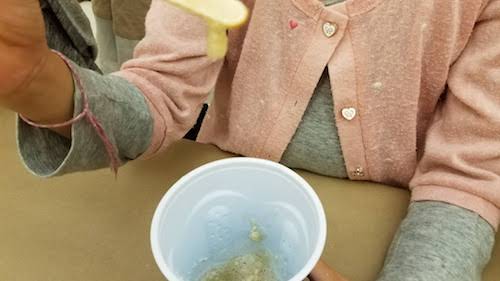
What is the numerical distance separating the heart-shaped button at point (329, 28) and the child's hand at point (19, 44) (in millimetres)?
276

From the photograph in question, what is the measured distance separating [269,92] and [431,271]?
24 centimetres

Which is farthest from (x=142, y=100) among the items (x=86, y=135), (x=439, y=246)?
(x=439, y=246)

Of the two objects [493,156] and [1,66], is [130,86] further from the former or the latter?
[493,156]

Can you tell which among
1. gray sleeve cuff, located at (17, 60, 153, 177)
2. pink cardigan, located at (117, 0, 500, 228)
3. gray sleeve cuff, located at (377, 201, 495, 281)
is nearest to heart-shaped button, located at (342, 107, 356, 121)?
pink cardigan, located at (117, 0, 500, 228)

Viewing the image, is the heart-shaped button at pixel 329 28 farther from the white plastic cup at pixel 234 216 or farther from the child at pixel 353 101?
the white plastic cup at pixel 234 216

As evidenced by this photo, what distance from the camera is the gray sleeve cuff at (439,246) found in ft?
1.88

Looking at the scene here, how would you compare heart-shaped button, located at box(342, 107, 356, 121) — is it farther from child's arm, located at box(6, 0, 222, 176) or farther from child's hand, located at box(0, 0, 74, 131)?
child's hand, located at box(0, 0, 74, 131)

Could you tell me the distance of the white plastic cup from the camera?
51 centimetres

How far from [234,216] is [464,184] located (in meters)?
0.23

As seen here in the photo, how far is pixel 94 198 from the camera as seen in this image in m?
0.66

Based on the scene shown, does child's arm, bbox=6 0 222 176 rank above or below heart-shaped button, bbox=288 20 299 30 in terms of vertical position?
below

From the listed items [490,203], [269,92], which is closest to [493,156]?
[490,203]

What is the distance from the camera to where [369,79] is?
63cm

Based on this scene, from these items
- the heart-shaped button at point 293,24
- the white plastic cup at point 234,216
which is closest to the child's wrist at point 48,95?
the white plastic cup at point 234,216
